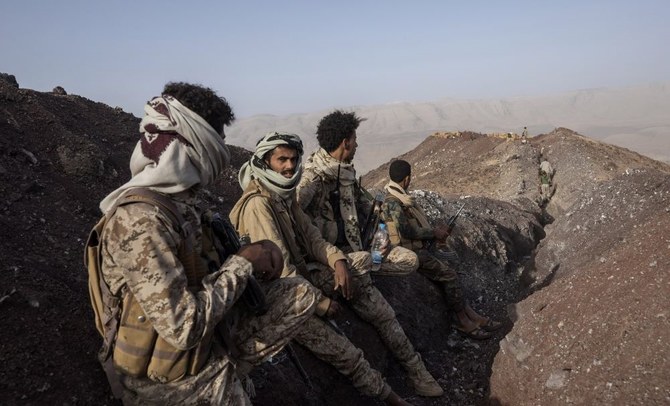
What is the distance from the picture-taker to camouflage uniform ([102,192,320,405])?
6.47 ft

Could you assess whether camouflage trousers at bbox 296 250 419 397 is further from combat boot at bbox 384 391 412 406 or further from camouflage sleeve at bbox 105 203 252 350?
camouflage sleeve at bbox 105 203 252 350

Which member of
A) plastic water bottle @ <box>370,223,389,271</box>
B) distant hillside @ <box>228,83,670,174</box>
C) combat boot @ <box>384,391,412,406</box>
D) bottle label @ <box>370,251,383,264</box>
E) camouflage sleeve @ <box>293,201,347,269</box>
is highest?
camouflage sleeve @ <box>293,201,347,269</box>

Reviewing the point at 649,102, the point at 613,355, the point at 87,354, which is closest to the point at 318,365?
the point at 87,354

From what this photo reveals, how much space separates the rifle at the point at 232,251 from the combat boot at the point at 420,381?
7.29ft

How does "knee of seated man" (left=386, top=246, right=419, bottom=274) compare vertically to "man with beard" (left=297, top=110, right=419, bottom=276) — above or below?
below

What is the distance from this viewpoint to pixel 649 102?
3442 inches

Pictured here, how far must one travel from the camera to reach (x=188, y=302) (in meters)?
2.01

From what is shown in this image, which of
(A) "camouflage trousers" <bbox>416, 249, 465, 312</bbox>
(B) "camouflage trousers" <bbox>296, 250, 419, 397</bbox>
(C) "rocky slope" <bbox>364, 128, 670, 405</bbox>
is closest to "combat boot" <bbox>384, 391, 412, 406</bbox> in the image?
(B) "camouflage trousers" <bbox>296, 250, 419, 397</bbox>

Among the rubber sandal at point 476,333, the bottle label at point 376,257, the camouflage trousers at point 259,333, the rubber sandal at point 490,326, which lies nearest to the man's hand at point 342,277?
the bottle label at point 376,257

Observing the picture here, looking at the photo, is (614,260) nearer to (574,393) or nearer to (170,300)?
(574,393)

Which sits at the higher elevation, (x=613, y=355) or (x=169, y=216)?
(x=169, y=216)

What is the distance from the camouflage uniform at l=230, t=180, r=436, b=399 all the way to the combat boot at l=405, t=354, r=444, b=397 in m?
0.73

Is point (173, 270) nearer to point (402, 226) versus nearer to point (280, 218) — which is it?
point (280, 218)

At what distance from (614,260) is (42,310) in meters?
4.44
